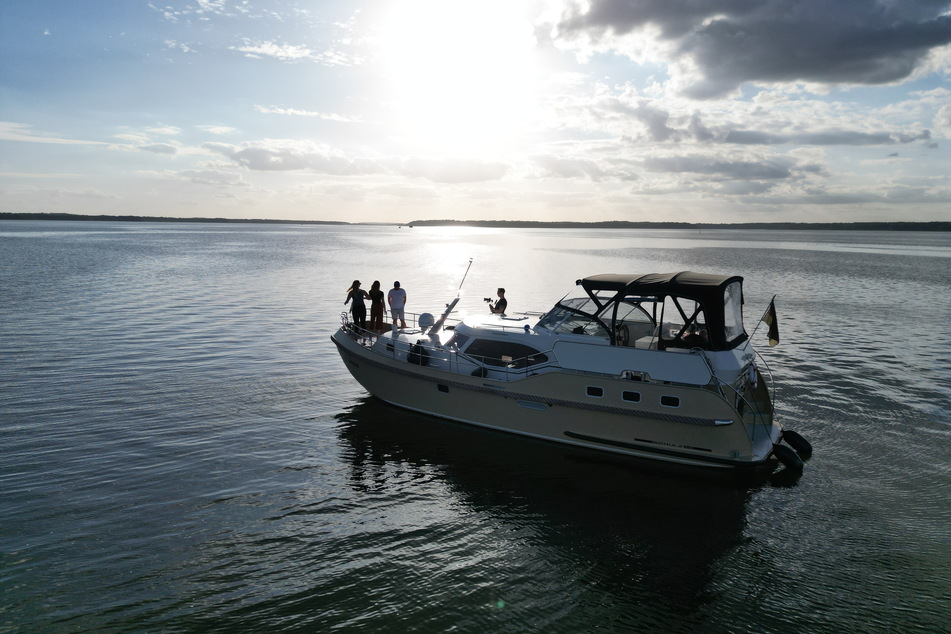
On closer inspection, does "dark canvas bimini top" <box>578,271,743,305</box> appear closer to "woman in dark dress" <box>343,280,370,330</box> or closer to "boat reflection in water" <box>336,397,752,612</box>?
"boat reflection in water" <box>336,397,752,612</box>

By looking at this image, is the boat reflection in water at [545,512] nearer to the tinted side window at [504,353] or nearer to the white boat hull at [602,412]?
the white boat hull at [602,412]

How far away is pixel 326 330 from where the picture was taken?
24.4 m

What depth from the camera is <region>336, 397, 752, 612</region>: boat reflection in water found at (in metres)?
8.12

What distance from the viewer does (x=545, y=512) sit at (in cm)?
987

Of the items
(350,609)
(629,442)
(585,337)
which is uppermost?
(585,337)

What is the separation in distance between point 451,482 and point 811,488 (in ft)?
23.4

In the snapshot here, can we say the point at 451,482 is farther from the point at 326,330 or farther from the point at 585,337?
the point at 326,330

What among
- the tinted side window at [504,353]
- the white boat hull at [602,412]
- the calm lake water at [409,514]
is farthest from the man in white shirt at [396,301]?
the tinted side window at [504,353]

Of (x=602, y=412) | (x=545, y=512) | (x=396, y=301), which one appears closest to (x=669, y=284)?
(x=602, y=412)

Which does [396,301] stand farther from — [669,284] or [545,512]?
[545,512]

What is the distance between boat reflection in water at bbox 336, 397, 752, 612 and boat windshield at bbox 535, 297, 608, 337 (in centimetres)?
276

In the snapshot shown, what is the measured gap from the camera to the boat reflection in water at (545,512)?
8117mm

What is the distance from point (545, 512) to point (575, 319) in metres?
4.94

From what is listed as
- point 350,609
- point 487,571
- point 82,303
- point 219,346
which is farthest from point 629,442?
point 82,303
